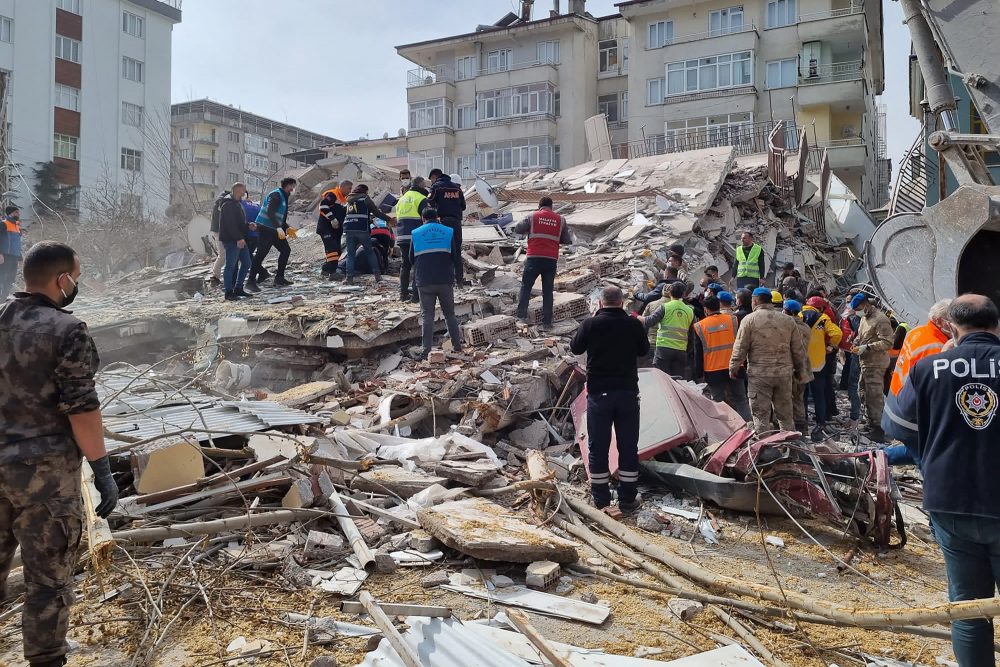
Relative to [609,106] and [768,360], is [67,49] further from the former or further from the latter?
[768,360]

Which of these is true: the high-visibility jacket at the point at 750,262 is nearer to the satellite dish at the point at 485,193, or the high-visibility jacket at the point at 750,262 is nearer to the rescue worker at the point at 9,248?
the satellite dish at the point at 485,193

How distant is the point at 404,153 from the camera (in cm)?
5188

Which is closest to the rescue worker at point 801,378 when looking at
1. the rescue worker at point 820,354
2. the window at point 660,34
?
the rescue worker at point 820,354

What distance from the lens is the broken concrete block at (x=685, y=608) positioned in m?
3.55

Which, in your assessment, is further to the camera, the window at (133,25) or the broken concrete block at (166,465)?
the window at (133,25)

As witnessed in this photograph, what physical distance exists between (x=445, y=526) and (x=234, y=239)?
276 inches

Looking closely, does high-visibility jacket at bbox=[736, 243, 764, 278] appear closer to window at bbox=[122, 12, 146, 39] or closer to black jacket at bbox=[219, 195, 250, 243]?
black jacket at bbox=[219, 195, 250, 243]

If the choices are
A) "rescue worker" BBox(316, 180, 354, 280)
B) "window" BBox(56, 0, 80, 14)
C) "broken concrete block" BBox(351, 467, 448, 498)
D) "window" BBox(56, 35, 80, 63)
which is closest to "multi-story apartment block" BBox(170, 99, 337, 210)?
"window" BBox(56, 35, 80, 63)

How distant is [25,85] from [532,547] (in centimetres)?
3322

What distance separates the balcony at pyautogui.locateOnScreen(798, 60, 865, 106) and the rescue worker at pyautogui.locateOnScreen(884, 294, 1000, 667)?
30.7 meters

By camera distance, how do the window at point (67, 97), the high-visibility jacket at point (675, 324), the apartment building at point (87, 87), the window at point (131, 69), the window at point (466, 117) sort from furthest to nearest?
the window at point (466, 117) < the window at point (131, 69) < the window at point (67, 97) < the apartment building at point (87, 87) < the high-visibility jacket at point (675, 324)

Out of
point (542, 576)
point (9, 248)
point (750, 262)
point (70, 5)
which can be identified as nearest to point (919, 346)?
point (542, 576)

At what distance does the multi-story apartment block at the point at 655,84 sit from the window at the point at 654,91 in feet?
0.17

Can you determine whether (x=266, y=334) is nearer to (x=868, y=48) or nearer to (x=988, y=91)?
(x=988, y=91)
